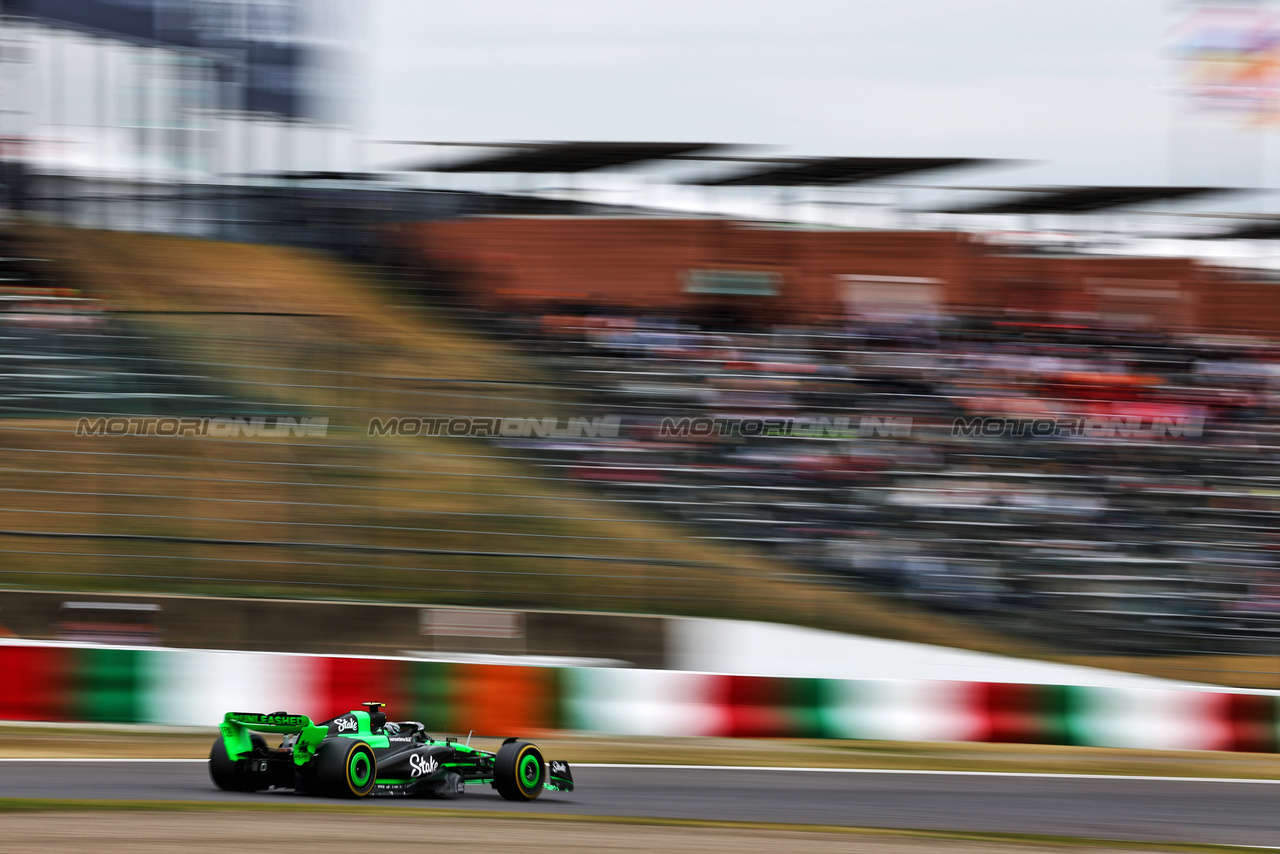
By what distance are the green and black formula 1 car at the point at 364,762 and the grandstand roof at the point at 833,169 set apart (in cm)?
1069

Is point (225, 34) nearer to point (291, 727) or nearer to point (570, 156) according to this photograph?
point (570, 156)

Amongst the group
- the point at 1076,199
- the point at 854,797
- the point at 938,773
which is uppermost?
the point at 1076,199

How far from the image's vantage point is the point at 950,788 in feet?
24.3

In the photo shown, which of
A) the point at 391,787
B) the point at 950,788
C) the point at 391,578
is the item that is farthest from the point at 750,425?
the point at 391,787

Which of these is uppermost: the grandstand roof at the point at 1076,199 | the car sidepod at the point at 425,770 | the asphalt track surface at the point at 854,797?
the grandstand roof at the point at 1076,199

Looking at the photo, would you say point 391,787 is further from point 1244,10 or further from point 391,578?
point 1244,10

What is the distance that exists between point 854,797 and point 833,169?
10.2m

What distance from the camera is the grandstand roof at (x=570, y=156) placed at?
16.1 m

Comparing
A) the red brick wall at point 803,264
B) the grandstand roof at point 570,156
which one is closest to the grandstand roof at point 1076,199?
the red brick wall at point 803,264

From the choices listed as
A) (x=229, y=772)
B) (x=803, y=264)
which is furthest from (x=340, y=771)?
(x=803, y=264)

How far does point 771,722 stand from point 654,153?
9045mm

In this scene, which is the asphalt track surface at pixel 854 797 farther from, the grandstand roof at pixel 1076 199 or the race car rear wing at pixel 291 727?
the grandstand roof at pixel 1076 199

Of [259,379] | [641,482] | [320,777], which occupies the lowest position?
[320,777]

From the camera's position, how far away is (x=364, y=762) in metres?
5.57
